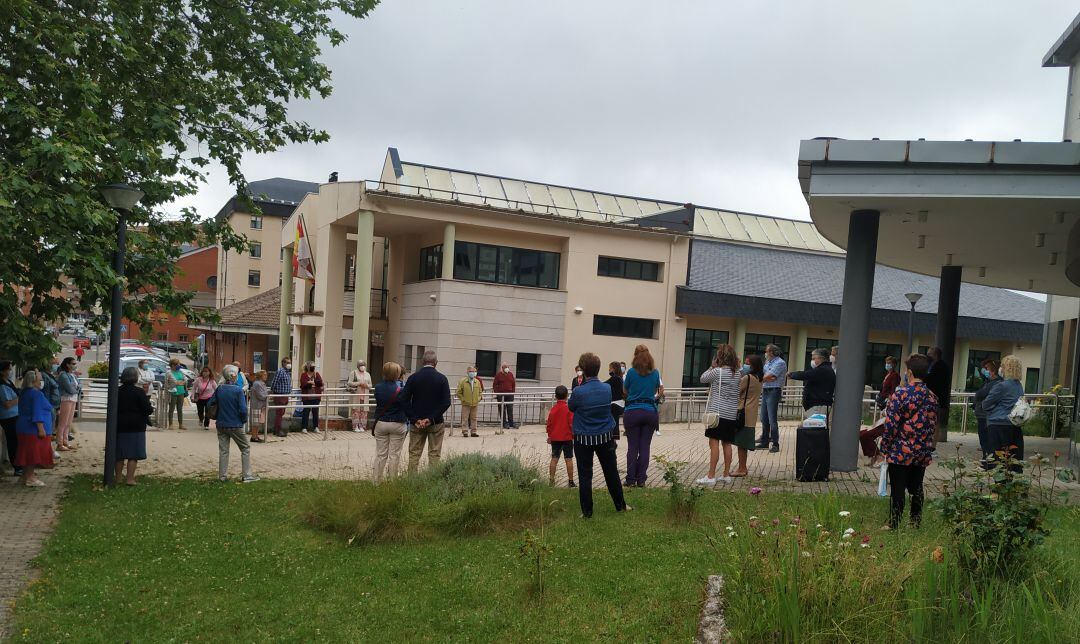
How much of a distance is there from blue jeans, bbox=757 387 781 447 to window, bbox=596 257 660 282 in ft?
52.0

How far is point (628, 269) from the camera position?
1229 inches

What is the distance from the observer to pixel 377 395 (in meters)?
10.7

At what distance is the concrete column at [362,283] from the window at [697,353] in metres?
12.5

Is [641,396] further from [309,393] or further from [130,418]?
[309,393]

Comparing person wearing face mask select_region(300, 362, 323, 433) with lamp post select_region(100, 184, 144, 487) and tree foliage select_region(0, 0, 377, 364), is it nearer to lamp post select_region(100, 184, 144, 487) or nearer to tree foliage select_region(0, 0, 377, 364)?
tree foliage select_region(0, 0, 377, 364)

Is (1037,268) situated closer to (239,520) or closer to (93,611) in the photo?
(239,520)

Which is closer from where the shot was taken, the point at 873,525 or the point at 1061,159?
the point at 873,525

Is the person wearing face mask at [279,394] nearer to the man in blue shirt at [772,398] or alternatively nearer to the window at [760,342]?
the man in blue shirt at [772,398]

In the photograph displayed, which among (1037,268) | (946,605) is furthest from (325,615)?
(1037,268)

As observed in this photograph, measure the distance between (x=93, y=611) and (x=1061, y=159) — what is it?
11.1m

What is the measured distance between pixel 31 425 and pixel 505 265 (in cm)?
1955

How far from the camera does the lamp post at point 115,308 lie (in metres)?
10.4

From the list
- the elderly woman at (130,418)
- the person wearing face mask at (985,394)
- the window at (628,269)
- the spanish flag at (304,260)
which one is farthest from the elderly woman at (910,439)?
the spanish flag at (304,260)

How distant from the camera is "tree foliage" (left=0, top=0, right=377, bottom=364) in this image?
9.16 m
